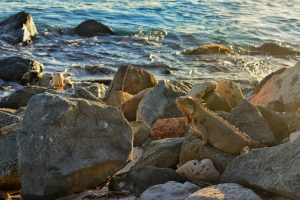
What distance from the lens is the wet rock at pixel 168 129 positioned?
7.06 metres

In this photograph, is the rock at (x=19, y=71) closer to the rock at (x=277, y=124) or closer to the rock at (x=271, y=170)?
the rock at (x=277, y=124)

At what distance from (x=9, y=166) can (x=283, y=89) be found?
4256 millimetres

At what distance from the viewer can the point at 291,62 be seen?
689 inches

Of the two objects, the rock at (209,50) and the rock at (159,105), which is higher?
the rock at (159,105)

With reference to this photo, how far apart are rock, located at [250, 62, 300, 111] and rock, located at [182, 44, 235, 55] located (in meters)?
8.51

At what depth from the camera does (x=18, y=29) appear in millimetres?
19328

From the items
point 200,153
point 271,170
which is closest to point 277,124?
point 200,153

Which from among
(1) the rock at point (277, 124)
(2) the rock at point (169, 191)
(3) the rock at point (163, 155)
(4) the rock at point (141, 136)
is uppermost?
(1) the rock at point (277, 124)

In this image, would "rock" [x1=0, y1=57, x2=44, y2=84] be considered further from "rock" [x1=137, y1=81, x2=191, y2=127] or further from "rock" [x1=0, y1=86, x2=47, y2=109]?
"rock" [x1=137, y1=81, x2=191, y2=127]

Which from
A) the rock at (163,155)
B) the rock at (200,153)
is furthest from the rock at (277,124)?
the rock at (163,155)

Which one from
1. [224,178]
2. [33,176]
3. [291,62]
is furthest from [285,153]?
[291,62]

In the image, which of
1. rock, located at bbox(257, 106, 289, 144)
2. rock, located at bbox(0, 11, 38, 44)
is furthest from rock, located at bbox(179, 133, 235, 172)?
rock, located at bbox(0, 11, 38, 44)

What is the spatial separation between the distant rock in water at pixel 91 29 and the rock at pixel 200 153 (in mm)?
15000

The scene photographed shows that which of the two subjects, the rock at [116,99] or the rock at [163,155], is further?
the rock at [116,99]
